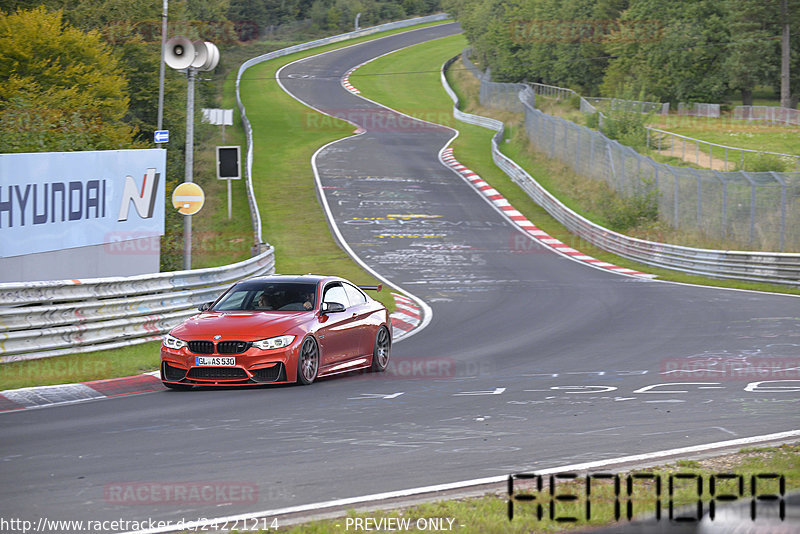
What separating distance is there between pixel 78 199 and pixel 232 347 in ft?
21.3

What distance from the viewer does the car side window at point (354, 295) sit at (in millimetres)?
14577

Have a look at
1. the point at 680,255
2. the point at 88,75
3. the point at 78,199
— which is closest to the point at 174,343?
the point at 78,199

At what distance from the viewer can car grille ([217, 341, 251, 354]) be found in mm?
12328

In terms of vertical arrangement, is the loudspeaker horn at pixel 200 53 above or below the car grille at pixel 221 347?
above

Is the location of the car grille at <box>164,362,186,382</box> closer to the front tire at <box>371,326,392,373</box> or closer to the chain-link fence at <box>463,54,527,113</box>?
the front tire at <box>371,326,392,373</box>

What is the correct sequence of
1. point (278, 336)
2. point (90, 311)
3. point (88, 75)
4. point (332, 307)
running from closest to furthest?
point (278, 336) → point (332, 307) → point (90, 311) → point (88, 75)

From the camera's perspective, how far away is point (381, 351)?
1472 cm

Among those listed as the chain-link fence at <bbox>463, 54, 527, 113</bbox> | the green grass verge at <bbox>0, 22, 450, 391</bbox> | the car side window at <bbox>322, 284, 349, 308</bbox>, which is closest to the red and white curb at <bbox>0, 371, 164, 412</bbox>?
the green grass verge at <bbox>0, 22, 450, 391</bbox>

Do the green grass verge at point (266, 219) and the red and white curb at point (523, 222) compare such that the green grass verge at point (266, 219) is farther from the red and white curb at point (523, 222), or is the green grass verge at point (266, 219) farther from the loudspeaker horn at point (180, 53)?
the red and white curb at point (523, 222)

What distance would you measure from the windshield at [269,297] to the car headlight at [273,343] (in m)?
1.13

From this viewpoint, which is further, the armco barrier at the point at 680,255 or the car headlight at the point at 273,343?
the armco barrier at the point at 680,255

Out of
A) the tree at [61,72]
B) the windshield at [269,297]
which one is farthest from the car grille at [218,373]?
the tree at [61,72]

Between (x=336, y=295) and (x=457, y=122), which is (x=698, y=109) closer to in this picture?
(x=457, y=122)

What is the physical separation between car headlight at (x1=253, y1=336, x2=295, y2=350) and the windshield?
3.70ft
